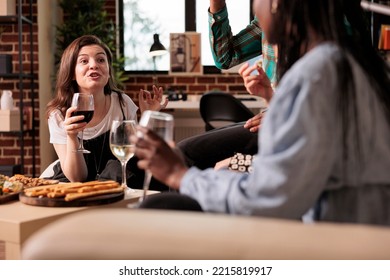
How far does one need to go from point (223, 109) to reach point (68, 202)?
348 cm

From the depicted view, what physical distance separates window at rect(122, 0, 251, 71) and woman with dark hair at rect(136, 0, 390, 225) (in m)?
5.59

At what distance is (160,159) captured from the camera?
3.56ft

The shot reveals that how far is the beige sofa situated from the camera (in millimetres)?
693

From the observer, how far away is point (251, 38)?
2584 mm

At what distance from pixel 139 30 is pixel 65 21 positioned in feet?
2.72

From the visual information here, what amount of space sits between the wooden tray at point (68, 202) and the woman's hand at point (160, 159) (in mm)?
777

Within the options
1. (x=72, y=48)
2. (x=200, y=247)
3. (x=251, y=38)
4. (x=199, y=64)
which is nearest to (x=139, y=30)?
(x=199, y=64)

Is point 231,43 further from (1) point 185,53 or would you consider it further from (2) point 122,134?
(1) point 185,53

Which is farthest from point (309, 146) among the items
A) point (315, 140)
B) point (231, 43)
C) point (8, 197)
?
point (231, 43)

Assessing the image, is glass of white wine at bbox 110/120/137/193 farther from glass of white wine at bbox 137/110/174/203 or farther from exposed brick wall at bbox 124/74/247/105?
exposed brick wall at bbox 124/74/247/105

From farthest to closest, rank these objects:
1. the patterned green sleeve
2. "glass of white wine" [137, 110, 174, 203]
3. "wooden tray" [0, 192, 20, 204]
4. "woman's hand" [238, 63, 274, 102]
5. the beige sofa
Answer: the patterned green sleeve, "wooden tray" [0, 192, 20, 204], "woman's hand" [238, 63, 274, 102], "glass of white wine" [137, 110, 174, 203], the beige sofa

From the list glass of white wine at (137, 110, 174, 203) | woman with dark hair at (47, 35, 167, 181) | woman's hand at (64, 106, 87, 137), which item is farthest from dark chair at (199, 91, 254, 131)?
glass of white wine at (137, 110, 174, 203)

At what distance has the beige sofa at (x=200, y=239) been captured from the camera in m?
0.69
